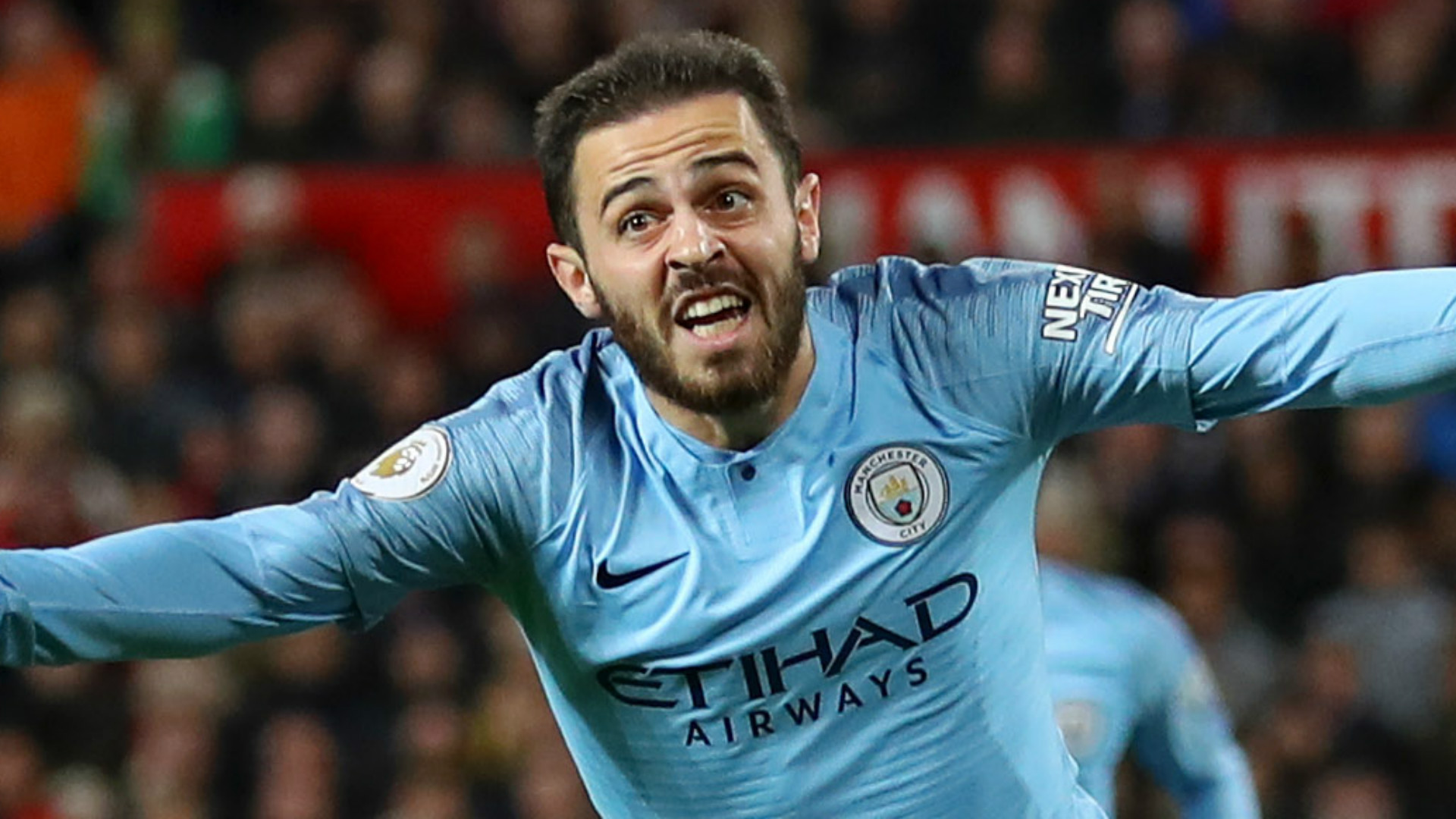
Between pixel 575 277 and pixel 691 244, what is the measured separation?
375 mm

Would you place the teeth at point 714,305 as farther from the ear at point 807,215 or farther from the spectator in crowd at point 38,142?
the spectator in crowd at point 38,142

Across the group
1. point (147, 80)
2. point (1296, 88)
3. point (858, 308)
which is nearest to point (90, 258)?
point (147, 80)

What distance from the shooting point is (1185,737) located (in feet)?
19.4

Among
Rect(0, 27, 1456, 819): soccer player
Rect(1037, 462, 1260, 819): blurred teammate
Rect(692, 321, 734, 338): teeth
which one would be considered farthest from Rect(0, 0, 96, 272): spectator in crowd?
Rect(692, 321, 734, 338): teeth

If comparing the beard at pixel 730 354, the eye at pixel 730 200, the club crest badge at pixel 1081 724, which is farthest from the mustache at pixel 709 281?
the club crest badge at pixel 1081 724

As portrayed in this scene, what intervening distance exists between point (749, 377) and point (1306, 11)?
7578 millimetres

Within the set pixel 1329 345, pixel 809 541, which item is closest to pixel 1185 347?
pixel 1329 345

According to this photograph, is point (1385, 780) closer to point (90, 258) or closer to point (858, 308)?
point (858, 308)

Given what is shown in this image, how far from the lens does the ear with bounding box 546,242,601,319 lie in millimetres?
3875

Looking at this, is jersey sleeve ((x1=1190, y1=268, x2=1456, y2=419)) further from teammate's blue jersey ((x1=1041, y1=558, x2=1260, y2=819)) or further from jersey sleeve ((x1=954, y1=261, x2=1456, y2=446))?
teammate's blue jersey ((x1=1041, y1=558, x2=1260, y2=819))

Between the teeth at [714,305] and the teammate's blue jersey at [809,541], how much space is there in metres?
0.22

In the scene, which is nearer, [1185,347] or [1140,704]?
[1185,347]

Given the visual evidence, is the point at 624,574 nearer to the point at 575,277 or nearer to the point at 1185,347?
the point at 575,277

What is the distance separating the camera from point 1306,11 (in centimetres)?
1068
